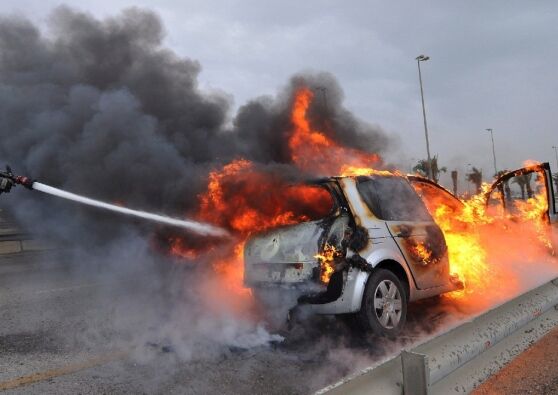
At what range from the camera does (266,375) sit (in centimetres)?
411

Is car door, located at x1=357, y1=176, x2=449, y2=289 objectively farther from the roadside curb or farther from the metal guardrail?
the roadside curb

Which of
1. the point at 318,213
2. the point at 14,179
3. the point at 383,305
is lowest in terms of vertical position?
the point at 383,305

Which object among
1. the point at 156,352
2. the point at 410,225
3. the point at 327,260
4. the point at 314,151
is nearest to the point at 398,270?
the point at 410,225

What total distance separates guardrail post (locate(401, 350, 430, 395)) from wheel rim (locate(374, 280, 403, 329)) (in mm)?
2356

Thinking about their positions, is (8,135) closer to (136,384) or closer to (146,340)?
(146,340)

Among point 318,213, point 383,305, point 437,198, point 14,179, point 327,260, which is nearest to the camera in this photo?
point 327,260

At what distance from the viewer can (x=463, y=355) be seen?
2.73 m

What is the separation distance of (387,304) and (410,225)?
994 millimetres

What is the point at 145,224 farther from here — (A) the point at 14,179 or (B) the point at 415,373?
(B) the point at 415,373

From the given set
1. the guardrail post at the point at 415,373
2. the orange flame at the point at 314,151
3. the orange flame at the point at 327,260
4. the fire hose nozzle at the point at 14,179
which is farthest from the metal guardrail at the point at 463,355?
the fire hose nozzle at the point at 14,179

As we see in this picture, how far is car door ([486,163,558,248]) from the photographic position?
6.93 metres

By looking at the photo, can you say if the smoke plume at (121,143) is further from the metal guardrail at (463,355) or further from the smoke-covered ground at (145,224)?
the metal guardrail at (463,355)

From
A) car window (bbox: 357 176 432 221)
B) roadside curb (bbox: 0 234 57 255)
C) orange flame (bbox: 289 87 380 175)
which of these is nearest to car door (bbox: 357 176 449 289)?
car window (bbox: 357 176 432 221)

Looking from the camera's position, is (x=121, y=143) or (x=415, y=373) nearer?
(x=415, y=373)
